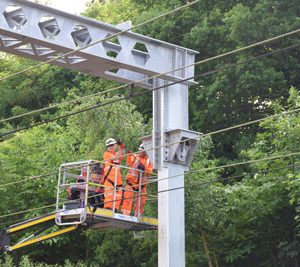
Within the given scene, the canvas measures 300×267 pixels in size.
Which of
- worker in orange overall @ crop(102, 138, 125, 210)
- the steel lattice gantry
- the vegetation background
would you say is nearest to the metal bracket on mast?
the steel lattice gantry

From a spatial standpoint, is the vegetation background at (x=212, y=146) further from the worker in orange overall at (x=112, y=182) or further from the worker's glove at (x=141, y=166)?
the worker in orange overall at (x=112, y=182)

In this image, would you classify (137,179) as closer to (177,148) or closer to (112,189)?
(112,189)

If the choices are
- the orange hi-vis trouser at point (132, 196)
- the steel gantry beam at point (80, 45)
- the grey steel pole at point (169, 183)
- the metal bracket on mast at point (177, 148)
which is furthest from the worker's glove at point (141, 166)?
the steel gantry beam at point (80, 45)

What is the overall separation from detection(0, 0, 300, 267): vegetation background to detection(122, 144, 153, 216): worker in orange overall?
1035mm

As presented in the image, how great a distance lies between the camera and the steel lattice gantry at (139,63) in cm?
1373

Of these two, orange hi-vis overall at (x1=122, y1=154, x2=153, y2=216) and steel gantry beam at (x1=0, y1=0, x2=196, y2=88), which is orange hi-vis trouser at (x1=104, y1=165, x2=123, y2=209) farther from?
steel gantry beam at (x1=0, y1=0, x2=196, y2=88)

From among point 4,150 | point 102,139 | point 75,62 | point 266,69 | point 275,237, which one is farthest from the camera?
point 266,69

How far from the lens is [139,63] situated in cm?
1534

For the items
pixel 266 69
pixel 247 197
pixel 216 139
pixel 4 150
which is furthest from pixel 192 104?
pixel 247 197

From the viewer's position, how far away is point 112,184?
16.4 m

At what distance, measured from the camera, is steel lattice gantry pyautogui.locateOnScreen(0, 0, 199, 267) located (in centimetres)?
1373

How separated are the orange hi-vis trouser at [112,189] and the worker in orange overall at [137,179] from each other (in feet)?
0.70

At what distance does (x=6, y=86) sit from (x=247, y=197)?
22.7 m

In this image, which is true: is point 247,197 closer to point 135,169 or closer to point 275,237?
point 275,237
